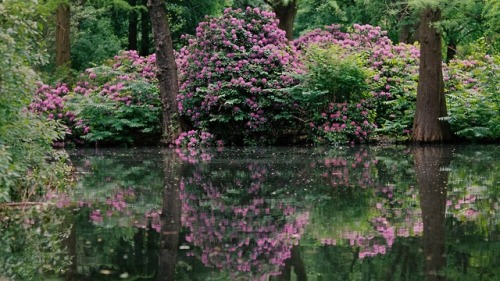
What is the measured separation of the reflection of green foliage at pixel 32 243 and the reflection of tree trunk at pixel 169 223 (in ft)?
2.74

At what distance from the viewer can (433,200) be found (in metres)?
9.37

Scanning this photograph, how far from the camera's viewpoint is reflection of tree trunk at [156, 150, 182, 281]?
20.2 ft

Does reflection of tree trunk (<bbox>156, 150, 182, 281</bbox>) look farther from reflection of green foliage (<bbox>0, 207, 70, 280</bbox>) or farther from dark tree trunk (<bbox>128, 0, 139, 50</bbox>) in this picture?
dark tree trunk (<bbox>128, 0, 139, 50</bbox>)

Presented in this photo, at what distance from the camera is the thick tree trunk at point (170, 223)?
615cm

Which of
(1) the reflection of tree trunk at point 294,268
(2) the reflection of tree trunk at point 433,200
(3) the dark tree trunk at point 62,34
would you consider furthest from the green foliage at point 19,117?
(3) the dark tree trunk at point 62,34

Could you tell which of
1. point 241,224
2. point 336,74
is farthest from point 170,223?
point 336,74

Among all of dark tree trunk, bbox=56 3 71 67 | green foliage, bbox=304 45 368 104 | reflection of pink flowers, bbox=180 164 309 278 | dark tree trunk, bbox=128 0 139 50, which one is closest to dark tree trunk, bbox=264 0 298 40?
green foliage, bbox=304 45 368 104

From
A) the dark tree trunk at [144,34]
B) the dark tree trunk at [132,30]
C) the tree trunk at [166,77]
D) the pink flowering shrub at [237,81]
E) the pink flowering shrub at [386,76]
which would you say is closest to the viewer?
the pink flowering shrub at [237,81]

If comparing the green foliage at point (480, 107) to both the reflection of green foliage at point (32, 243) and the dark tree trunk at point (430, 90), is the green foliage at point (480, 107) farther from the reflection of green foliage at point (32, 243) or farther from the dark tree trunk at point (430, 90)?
the reflection of green foliage at point (32, 243)

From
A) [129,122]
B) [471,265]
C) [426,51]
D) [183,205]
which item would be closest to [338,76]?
[426,51]

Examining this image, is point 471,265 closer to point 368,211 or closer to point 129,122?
point 368,211

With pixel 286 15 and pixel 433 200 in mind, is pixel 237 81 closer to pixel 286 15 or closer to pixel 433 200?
pixel 286 15

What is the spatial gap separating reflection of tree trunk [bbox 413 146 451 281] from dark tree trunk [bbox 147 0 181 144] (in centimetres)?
651

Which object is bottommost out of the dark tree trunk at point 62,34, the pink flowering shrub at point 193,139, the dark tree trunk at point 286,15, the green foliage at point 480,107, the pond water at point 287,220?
the pond water at point 287,220
